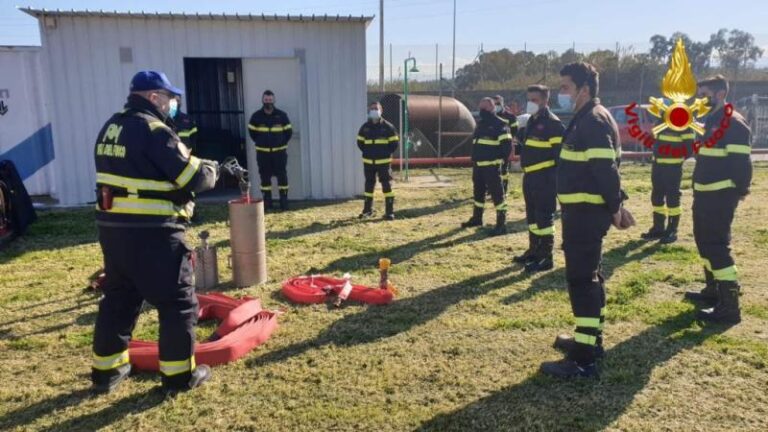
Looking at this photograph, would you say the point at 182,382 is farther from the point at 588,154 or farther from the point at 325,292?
the point at 588,154

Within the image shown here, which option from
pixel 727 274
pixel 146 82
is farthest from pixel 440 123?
pixel 146 82

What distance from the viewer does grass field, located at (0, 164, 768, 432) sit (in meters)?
3.65

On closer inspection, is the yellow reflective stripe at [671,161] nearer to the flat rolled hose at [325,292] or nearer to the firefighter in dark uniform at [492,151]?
the firefighter in dark uniform at [492,151]

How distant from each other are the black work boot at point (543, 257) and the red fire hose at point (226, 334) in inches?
122

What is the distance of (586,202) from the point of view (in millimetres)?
4027

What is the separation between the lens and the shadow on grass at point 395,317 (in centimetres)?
473

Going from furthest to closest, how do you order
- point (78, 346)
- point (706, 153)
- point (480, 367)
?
1. point (706, 153)
2. point (78, 346)
3. point (480, 367)

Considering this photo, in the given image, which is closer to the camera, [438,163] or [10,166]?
[10,166]

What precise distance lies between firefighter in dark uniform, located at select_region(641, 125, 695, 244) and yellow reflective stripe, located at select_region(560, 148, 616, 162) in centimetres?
460

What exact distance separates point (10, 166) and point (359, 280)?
561 cm

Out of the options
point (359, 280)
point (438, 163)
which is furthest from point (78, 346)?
point (438, 163)

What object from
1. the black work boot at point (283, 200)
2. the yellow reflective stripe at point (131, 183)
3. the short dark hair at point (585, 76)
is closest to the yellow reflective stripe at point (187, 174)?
the yellow reflective stripe at point (131, 183)

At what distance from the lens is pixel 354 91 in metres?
11.4

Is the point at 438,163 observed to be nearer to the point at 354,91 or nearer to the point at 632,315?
the point at 354,91
